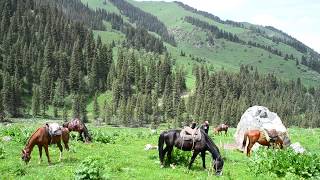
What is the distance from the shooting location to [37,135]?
27.2 metres

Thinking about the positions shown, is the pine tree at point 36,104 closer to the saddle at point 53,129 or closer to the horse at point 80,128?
the horse at point 80,128

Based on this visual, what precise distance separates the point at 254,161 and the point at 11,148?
18.3 metres

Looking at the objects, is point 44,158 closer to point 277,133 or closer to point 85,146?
point 85,146

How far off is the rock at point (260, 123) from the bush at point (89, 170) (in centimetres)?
2244

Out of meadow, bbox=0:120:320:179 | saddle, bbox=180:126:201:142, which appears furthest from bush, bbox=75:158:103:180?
saddle, bbox=180:126:201:142

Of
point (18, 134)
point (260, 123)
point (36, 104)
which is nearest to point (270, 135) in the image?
point (260, 123)

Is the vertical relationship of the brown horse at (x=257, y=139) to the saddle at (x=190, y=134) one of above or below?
below

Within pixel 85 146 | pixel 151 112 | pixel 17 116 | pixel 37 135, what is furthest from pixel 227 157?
pixel 151 112

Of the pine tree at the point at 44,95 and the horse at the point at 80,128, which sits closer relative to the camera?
the horse at the point at 80,128

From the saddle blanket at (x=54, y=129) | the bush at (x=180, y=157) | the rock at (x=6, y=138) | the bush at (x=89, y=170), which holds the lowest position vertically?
the rock at (x=6, y=138)

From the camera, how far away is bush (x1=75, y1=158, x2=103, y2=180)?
21.2 meters

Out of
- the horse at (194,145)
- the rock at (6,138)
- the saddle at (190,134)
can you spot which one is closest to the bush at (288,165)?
the horse at (194,145)

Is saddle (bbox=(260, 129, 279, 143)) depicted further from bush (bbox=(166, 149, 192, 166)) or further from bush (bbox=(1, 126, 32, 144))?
bush (bbox=(1, 126, 32, 144))

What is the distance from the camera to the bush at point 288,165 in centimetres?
2580
